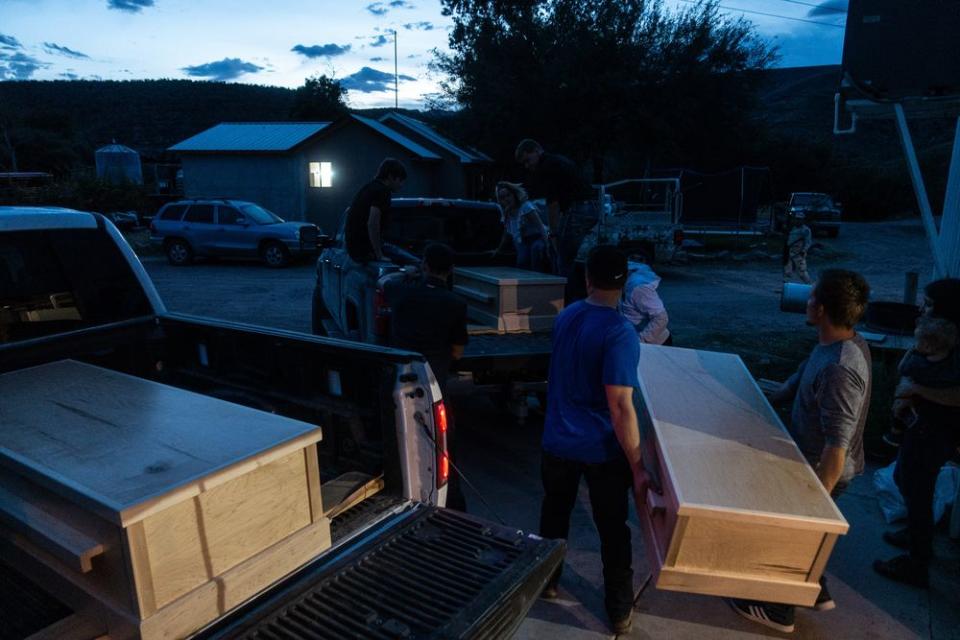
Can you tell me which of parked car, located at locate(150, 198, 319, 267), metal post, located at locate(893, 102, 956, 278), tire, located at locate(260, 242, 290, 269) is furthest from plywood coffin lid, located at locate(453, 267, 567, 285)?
tire, located at locate(260, 242, 290, 269)

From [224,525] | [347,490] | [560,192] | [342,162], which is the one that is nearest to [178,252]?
[342,162]

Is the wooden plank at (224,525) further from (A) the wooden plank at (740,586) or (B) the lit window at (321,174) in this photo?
(B) the lit window at (321,174)

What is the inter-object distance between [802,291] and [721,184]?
17.3 m

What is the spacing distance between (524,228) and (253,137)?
68.1ft

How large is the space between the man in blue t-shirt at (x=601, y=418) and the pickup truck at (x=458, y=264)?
1.82 meters

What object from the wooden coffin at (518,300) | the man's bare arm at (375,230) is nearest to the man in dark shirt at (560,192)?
the wooden coffin at (518,300)

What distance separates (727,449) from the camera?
3.04 meters

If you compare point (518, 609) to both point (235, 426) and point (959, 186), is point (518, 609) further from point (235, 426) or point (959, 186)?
point (959, 186)

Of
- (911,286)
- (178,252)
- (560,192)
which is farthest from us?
(178,252)

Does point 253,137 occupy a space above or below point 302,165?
above

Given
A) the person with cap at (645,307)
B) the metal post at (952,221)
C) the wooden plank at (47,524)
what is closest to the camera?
the wooden plank at (47,524)

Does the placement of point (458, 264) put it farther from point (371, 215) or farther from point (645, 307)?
point (645, 307)

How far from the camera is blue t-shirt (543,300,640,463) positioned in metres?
2.88

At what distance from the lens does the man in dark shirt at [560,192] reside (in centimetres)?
674
